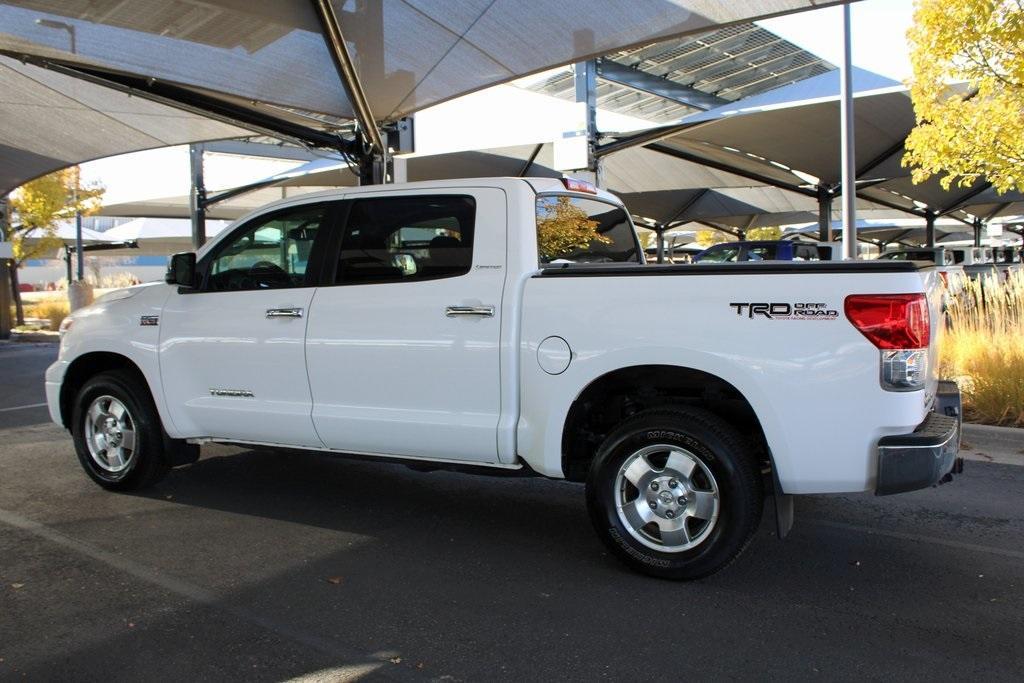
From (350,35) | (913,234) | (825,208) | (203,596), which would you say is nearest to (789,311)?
(203,596)

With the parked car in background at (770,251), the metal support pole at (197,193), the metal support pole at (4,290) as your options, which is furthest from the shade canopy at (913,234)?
the metal support pole at (4,290)

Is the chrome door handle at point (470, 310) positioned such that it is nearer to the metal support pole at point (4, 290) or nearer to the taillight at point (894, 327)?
the taillight at point (894, 327)

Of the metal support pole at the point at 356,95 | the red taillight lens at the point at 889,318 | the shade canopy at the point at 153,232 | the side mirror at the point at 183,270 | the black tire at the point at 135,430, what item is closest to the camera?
the red taillight lens at the point at 889,318

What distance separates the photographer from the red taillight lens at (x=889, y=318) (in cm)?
373

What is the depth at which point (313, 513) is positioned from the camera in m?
5.45

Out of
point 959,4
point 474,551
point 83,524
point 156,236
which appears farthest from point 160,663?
point 156,236

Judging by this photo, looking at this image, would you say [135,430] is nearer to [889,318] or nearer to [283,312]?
[283,312]

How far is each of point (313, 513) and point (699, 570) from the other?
254cm

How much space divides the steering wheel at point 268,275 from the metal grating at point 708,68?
18391 mm

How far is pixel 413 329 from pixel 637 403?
130 cm

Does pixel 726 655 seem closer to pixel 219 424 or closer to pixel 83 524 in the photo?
pixel 219 424

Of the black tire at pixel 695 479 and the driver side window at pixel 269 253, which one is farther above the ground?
the driver side window at pixel 269 253

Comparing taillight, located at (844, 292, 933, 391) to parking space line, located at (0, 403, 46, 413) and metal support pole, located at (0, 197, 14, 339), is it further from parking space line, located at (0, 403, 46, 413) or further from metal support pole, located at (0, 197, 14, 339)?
metal support pole, located at (0, 197, 14, 339)

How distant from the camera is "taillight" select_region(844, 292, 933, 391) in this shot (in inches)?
147
